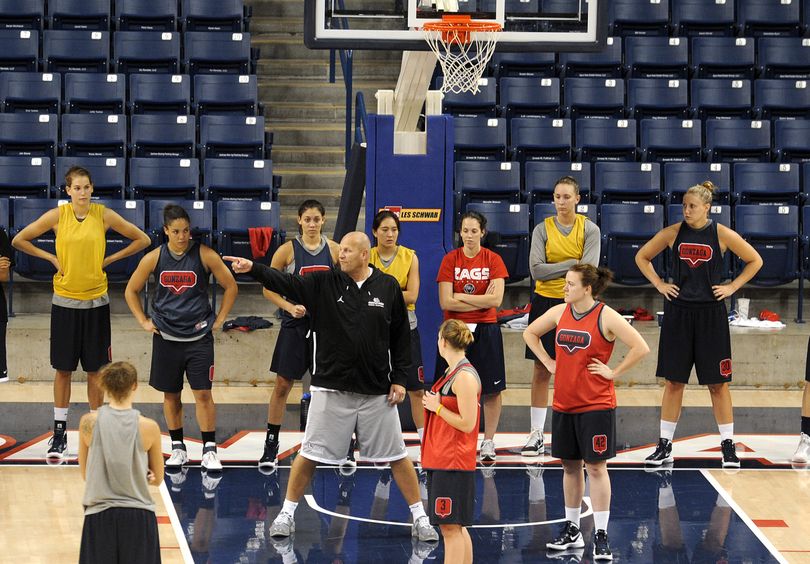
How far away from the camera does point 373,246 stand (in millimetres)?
9344

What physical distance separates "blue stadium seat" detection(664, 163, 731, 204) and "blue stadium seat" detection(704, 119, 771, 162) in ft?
1.62

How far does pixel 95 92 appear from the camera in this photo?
502 inches

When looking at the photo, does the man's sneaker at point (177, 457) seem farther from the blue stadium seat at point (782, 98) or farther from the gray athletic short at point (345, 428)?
the blue stadium seat at point (782, 98)

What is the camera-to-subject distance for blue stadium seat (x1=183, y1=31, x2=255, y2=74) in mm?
13328

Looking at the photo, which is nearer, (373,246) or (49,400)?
(373,246)

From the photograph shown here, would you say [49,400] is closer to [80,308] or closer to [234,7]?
[80,308]

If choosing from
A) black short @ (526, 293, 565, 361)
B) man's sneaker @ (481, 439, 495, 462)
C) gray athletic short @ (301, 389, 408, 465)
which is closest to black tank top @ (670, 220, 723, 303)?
black short @ (526, 293, 565, 361)

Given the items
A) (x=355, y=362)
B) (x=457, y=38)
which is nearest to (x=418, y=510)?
(x=355, y=362)

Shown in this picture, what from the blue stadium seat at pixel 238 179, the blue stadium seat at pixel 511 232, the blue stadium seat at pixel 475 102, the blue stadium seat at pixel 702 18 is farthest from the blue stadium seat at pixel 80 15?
the blue stadium seat at pixel 702 18

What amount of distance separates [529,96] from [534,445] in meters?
4.96

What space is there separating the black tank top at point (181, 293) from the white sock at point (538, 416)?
2449 millimetres

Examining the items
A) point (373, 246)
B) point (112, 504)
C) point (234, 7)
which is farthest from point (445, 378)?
point (234, 7)

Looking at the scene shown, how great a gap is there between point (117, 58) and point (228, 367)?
416cm

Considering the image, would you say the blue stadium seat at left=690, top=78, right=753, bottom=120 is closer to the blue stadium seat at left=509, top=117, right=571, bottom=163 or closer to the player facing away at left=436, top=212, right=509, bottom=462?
the blue stadium seat at left=509, top=117, right=571, bottom=163
